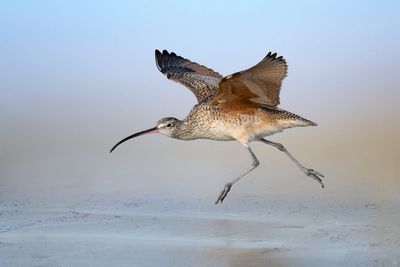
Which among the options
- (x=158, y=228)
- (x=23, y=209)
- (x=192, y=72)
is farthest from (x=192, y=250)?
(x=192, y=72)

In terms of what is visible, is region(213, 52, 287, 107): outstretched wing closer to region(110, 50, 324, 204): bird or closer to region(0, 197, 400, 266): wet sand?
region(110, 50, 324, 204): bird

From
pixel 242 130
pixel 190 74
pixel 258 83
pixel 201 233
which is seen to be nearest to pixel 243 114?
pixel 242 130

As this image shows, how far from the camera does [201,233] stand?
8945 mm

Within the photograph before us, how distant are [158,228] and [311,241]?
1.53 meters

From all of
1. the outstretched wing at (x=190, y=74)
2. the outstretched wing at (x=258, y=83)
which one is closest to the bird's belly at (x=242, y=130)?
the outstretched wing at (x=258, y=83)

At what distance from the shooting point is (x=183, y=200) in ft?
33.0

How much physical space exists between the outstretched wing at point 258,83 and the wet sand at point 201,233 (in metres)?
1.18

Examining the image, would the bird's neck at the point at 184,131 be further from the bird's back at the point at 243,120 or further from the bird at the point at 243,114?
the bird's back at the point at 243,120

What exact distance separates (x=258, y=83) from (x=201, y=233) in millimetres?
1509

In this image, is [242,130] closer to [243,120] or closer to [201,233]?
[243,120]

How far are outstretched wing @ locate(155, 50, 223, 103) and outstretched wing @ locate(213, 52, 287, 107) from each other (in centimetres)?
91

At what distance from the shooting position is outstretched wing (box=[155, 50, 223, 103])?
10547 mm

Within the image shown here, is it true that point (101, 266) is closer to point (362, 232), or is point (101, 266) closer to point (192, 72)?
point (362, 232)

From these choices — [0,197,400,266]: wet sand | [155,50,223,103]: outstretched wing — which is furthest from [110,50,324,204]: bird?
[0,197,400,266]: wet sand
